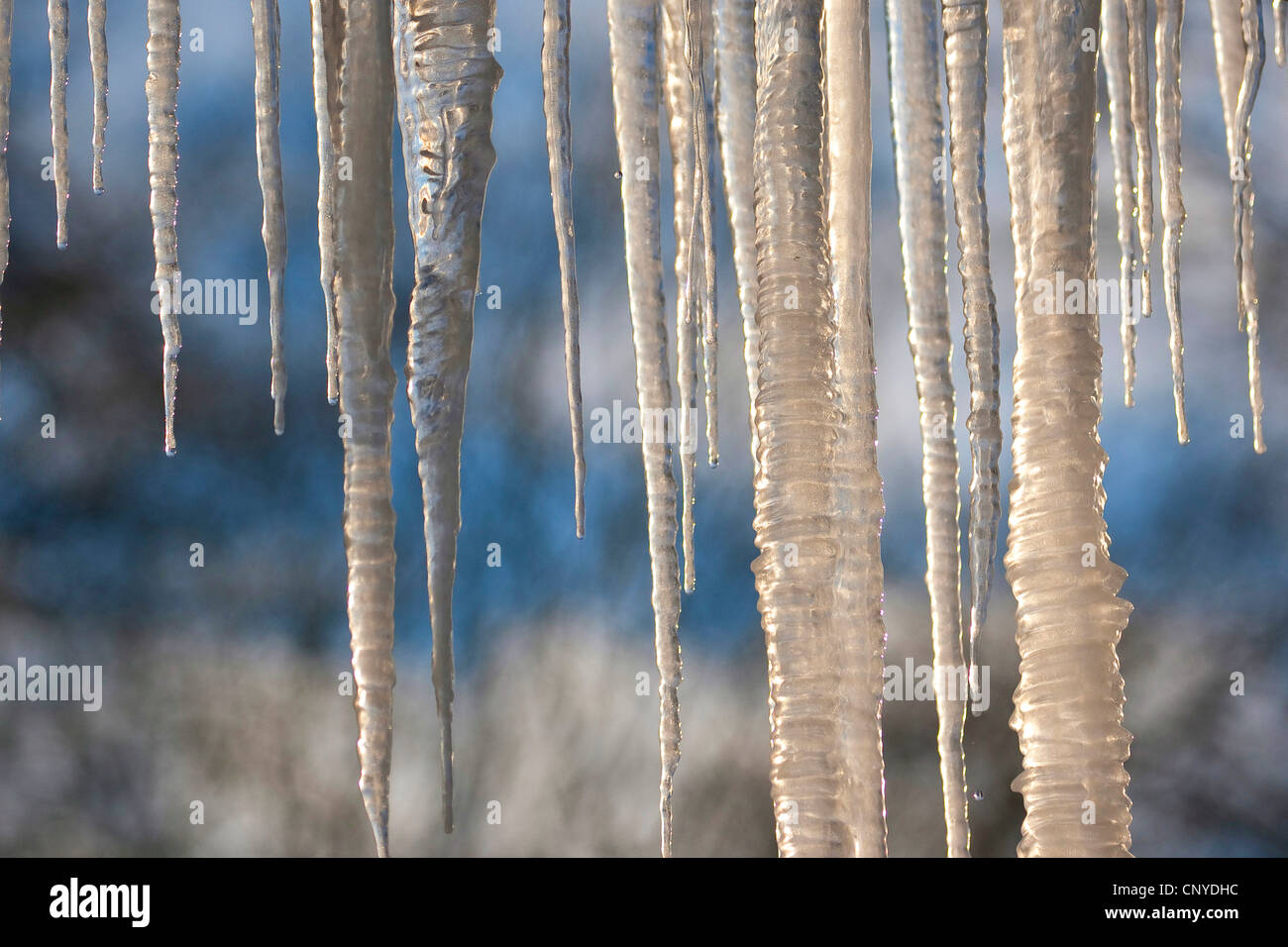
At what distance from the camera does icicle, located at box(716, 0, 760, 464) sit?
1.16 m

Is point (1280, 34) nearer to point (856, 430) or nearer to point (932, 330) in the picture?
point (932, 330)

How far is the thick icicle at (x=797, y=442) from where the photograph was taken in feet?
3.28

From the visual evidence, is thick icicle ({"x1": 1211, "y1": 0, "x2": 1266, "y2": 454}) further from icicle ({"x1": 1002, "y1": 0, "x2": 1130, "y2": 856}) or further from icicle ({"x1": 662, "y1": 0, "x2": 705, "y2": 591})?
icicle ({"x1": 662, "y1": 0, "x2": 705, "y2": 591})

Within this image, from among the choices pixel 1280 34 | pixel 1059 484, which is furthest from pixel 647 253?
pixel 1280 34

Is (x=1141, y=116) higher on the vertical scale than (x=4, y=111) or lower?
lower

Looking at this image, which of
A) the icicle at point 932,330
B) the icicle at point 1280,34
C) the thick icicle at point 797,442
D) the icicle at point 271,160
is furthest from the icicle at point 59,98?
the icicle at point 1280,34

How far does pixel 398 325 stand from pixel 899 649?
186 centimetres

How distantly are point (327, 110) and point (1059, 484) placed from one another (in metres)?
0.86

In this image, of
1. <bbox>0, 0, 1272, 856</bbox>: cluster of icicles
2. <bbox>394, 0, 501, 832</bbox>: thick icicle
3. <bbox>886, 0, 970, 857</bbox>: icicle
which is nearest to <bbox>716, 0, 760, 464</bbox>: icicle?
<bbox>0, 0, 1272, 856</bbox>: cluster of icicles

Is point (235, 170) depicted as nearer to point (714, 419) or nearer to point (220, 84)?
point (220, 84)

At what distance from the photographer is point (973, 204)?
109 cm

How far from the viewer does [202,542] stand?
3.20 metres

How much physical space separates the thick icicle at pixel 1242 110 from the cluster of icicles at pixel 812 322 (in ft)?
0.05
